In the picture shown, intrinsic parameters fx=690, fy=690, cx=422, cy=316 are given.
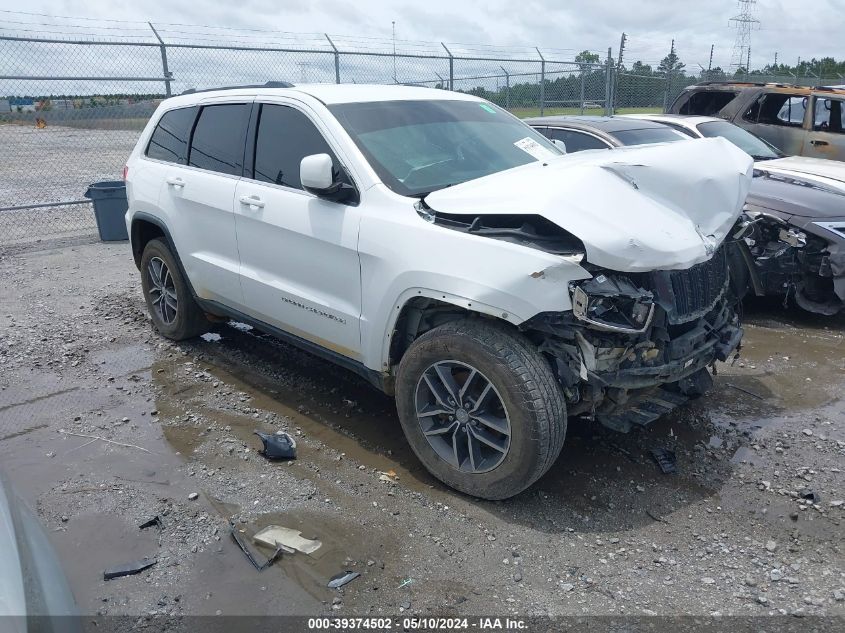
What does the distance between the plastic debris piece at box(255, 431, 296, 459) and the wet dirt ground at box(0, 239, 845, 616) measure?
0.17ft

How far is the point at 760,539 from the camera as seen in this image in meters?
3.15

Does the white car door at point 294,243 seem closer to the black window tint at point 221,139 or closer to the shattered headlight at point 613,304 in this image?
the black window tint at point 221,139

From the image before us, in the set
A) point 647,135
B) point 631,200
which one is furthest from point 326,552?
point 647,135

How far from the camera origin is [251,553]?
3078 mm

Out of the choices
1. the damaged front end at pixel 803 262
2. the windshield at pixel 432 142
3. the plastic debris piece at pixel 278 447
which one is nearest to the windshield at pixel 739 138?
the damaged front end at pixel 803 262

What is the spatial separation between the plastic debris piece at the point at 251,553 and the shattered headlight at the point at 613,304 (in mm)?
1685

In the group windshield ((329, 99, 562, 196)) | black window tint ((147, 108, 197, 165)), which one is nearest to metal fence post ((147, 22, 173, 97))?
black window tint ((147, 108, 197, 165))

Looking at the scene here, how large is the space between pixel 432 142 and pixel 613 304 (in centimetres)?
163

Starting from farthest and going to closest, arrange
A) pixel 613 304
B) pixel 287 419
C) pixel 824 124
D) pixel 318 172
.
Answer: pixel 824 124 < pixel 287 419 < pixel 318 172 < pixel 613 304

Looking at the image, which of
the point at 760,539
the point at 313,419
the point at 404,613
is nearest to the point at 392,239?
the point at 313,419

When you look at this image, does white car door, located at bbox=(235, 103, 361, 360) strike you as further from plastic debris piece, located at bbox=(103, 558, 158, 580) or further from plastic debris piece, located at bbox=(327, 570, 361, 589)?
plastic debris piece, located at bbox=(103, 558, 158, 580)

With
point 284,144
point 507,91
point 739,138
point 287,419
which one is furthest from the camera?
point 507,91

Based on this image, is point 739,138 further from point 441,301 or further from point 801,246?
point 441,301

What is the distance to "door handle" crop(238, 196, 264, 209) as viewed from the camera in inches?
166
